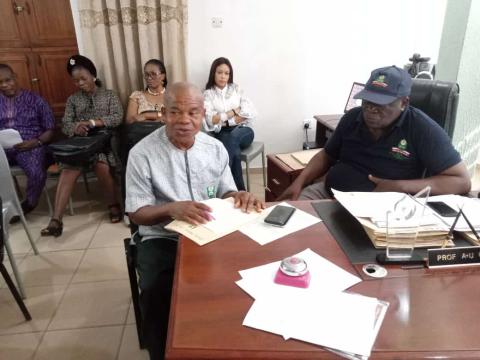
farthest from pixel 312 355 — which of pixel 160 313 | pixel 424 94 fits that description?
pixel 424 94

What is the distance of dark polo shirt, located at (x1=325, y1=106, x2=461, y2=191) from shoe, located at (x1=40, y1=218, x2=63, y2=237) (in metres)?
2.01

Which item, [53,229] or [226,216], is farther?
[53,229]

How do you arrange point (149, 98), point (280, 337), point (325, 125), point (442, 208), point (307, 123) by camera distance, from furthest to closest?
point (307, 123)
point (149, 98)
point (325, 125)
point (442, 208)
point (280, 337)

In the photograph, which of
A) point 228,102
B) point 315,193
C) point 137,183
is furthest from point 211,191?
point 228,102

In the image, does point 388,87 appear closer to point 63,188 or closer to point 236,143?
point 236,143

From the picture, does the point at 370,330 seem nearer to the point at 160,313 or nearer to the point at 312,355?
the point at 312,355

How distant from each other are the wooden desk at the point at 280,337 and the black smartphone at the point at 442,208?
0.21 m

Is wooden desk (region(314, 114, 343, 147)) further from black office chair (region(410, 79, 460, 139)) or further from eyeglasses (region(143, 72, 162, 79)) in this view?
eyeglasses (region(143, 72, 162, 79))

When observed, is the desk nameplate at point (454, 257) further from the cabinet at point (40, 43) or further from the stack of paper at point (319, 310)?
the cabinet at point (40, 43)

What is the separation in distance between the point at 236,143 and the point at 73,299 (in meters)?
1.63

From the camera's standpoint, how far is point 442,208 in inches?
43.5

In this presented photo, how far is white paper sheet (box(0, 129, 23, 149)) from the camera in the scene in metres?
2.76

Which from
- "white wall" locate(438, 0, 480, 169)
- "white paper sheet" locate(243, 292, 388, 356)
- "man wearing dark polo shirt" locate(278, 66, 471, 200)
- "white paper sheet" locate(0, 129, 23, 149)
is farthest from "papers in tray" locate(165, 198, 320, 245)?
"white paper sheet" locate(0, 129, 23, 149)

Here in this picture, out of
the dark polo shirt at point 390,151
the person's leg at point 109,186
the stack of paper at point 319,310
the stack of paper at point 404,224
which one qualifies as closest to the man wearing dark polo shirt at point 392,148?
the dark polo shirt at point 390,151
